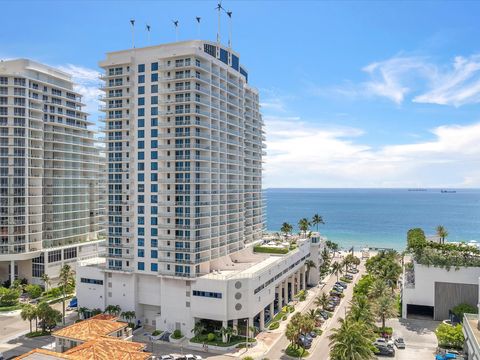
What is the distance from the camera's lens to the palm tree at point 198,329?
66.6 metres

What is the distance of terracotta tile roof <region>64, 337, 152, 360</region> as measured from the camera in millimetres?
49822

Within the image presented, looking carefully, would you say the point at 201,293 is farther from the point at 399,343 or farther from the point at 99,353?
Answer: the point at 399,343

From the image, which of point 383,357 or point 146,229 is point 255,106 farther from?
point 383,357

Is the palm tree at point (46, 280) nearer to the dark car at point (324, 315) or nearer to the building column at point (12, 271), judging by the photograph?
the building column at point (12, 271)

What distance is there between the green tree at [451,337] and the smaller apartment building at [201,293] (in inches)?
1158

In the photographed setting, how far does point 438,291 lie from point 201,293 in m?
45.5

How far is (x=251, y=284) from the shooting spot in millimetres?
69125

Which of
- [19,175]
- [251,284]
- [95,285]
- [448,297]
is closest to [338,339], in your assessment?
[251,284]

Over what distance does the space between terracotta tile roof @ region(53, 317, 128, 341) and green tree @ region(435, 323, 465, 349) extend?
164 ft

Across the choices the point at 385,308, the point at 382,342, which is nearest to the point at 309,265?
the point at 385,308

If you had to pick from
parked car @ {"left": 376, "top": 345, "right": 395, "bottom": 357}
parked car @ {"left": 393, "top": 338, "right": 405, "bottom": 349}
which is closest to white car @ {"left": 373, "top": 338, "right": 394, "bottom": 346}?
parked car @ {"left": 376, "top": 345, "right": 395, "bottom": 357}

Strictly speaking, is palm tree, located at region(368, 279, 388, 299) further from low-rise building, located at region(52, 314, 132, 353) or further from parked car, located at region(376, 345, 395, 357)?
low-rise building, located at region(52, 314, 132, 353)

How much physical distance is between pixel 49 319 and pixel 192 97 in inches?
1802

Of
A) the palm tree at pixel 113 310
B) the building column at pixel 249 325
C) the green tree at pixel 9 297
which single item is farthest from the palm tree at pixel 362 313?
the green tree at pixel 9 297
